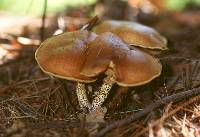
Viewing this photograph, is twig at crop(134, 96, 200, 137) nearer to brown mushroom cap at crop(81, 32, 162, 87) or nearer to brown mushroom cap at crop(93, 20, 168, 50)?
brown mushroom cap at crop(81, 32, 162, 87)

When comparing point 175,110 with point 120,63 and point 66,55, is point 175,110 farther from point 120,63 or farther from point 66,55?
point 66,55

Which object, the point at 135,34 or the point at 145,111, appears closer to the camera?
the point at 145,111

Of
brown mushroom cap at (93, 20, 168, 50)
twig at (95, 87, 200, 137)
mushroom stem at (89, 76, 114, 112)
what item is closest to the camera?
twig at (95, 87, 200, 137)

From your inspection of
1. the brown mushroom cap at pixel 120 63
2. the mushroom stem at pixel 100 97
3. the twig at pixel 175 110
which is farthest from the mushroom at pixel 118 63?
the twig at pixel 175 110

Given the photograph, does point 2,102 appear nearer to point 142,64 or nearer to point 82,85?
point 82,85

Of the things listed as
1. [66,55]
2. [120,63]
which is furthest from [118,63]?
[66,55]

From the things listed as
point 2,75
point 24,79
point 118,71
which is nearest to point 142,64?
point 118,71

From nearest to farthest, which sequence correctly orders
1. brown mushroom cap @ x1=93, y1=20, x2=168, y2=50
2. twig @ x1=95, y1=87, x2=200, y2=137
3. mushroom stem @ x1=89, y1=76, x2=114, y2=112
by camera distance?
1. twig @ x1=95, y1=87, x2=200, y2=137
2. mushroom stem @ x1=89, y1=76, x2=114, y2=112
3. brown mushroom cap @ x1=93, y1=20, x2=168, y2=50

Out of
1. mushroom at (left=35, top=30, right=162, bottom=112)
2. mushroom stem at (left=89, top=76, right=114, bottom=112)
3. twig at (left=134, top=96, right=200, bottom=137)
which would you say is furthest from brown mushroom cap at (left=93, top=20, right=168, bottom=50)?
twig at (left=134, top=96, right=200, bottom=137)

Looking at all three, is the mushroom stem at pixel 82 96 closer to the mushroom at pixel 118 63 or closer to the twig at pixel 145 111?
the mushroom at pixel 118 63
